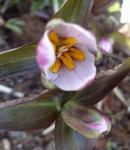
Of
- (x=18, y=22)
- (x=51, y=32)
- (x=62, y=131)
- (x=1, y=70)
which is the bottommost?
(x=18, y=22)

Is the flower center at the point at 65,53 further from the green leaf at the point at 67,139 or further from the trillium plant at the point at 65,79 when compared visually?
the green leaf at the point at 67,139

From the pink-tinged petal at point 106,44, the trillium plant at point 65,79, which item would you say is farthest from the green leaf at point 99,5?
the trillium plant at point 65,79

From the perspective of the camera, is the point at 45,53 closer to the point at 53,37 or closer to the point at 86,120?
the point at 53,37

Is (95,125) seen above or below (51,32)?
below

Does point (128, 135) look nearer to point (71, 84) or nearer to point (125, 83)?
point (125, 83)

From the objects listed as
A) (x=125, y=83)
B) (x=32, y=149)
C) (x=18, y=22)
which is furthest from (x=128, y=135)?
(x=18, y=22)

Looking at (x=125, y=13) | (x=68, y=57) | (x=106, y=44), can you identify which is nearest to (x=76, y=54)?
(x=68, y=57)
